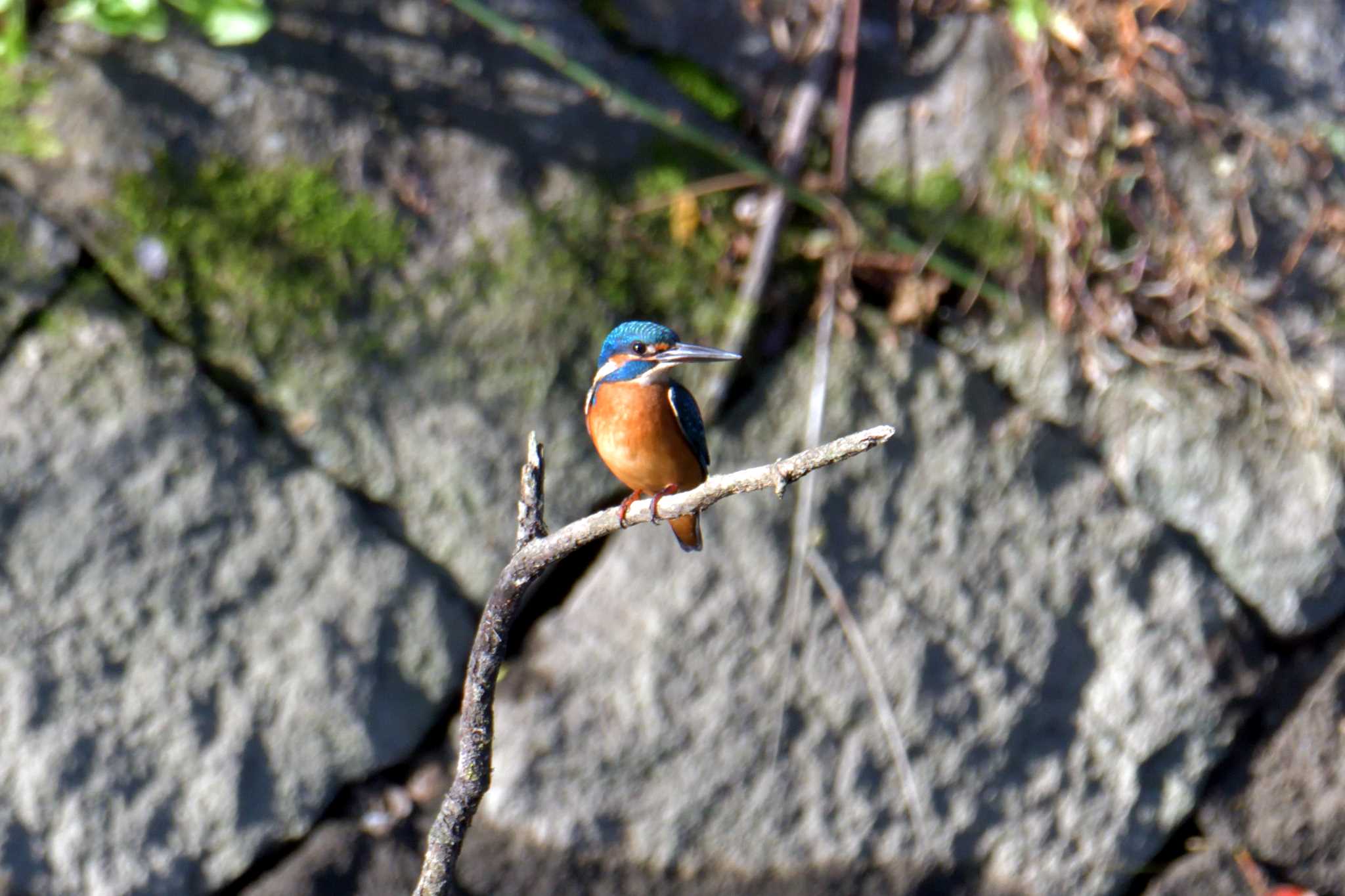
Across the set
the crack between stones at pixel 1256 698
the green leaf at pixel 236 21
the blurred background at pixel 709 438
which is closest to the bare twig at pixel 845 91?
the blurred background at pixel 709 438

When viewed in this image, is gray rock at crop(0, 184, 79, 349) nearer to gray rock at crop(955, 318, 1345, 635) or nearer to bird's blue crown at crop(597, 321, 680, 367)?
bird's blue crown at crop(597, 321, 680, 367)

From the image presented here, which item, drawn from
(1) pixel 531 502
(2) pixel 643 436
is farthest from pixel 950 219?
(1) pixel 531 502

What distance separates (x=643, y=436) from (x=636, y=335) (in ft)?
0.63

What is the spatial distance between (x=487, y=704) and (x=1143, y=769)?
2205mm

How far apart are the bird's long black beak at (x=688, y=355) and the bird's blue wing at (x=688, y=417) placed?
0.07m

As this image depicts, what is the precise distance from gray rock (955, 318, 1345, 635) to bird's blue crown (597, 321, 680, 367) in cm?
111

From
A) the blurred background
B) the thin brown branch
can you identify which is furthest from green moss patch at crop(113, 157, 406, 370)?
the thin brown branch

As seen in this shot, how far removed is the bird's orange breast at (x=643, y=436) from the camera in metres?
2.41

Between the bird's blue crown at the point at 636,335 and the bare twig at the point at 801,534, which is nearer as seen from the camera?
the bird's blue crown at the point at 636,335

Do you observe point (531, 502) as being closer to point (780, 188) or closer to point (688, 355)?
point (688, 355)

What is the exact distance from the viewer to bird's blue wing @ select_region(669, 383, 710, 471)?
2451 mm

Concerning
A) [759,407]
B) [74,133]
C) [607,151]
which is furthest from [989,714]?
[74,133]

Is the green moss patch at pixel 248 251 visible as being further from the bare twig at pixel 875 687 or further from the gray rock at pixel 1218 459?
the gray rock at pixel 1218 459

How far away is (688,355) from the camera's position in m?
2.33
